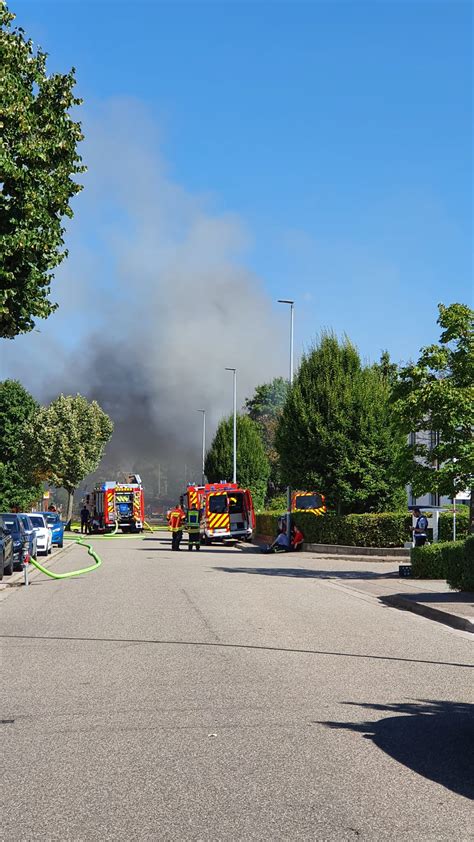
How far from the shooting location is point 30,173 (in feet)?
56.2

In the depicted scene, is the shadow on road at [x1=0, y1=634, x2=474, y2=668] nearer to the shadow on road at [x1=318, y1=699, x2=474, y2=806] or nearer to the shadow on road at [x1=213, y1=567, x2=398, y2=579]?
the shadow on road at [x1=318, y1=699, x2=474, y2=806]

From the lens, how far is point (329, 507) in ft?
126

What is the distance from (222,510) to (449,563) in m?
Result: 27.1

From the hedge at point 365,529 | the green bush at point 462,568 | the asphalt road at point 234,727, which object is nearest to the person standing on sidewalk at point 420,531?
the hedge at point 365,529

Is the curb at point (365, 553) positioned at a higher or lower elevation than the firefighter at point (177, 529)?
lower

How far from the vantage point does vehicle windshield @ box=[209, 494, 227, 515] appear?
45156 millimetres

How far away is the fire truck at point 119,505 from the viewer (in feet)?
188

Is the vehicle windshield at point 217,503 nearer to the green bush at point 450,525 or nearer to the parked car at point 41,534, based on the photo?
the parked car at point 41,534

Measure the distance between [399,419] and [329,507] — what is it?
55.3ft

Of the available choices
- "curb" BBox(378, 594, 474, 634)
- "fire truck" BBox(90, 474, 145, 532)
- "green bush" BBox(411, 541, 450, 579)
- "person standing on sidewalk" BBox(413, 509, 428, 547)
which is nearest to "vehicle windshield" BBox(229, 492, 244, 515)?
"fire truck" BBox(90, 474, 145, 532)

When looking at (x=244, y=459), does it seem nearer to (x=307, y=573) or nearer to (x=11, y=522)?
(x=307, y=573)

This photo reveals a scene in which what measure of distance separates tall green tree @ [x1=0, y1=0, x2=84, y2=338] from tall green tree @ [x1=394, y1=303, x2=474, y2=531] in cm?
834

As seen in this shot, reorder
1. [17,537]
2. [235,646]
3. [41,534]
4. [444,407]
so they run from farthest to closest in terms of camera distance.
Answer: [41,534], [17,537], [444,407], [235,646]

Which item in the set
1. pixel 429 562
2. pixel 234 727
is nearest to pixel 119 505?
pixel 429 562
